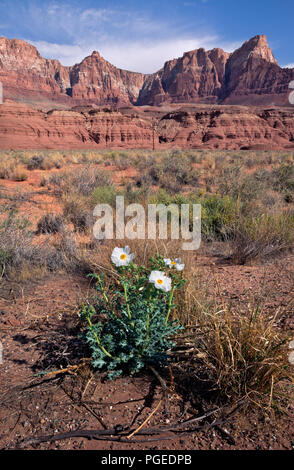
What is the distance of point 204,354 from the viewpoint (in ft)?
5.97

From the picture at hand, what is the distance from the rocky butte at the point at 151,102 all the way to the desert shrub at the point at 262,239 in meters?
40.7

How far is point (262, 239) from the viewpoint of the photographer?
4.04 m

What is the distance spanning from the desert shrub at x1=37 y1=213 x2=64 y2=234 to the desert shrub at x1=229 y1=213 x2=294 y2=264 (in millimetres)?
3342

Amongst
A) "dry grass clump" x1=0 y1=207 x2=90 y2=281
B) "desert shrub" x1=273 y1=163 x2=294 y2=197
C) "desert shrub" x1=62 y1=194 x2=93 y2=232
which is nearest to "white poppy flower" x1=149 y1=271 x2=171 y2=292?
"dry grass clump" x1=0 y1=207 x2=90 y2=281

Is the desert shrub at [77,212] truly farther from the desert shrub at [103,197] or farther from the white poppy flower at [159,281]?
the white poppy flower at [159,281]

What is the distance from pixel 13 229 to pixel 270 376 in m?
3.99

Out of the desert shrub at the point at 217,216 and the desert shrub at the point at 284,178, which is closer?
the desert shrub at the point at 217,216

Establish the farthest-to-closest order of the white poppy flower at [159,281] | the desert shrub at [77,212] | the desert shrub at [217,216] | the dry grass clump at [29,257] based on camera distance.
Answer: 1. the desert shrub at [77,212]
2. the desert shrub at [217,216]
3. the dry grass clump at [29,257]
4. the white poppy flower at [159,281]

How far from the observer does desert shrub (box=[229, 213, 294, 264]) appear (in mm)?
3863

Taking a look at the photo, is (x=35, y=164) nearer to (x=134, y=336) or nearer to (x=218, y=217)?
(x=218, y=217)

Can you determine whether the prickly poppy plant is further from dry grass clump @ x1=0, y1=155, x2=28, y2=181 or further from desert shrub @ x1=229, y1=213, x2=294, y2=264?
dry grass clump @ x1=0, y1=155, x2=28, y2=181

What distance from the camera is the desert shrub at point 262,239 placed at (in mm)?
3863

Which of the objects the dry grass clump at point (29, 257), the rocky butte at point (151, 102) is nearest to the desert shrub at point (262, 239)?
the dry grass clump at point (29, 257)
